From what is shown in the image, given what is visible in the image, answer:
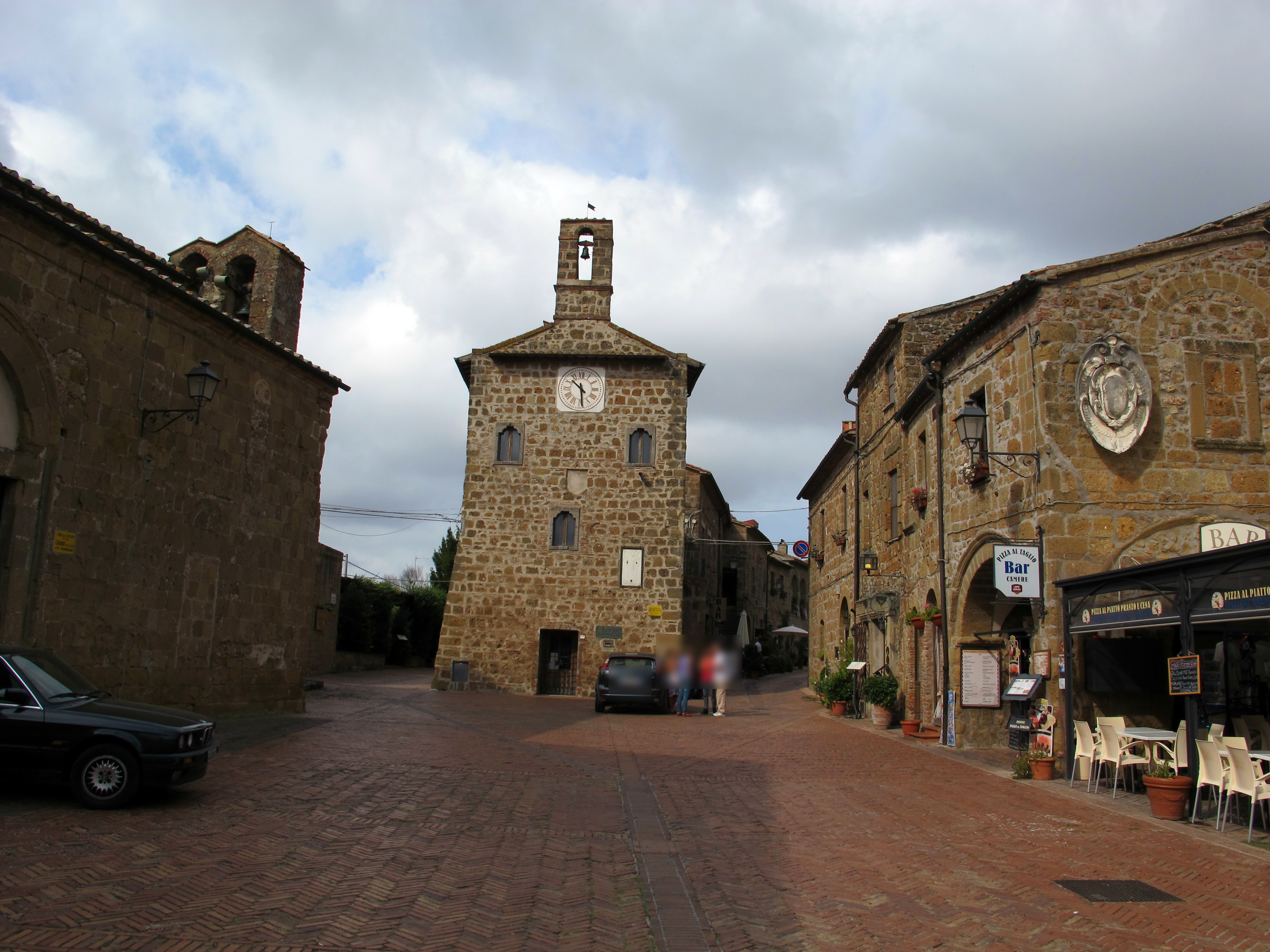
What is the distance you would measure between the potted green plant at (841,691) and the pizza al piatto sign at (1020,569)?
10.4 metres

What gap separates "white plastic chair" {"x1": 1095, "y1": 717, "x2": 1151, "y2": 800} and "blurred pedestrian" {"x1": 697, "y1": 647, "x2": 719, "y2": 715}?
38.7 feet

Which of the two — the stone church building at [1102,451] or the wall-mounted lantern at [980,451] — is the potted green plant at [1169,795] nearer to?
the stone church building at [1102,451]

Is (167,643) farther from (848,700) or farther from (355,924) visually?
(848,700)

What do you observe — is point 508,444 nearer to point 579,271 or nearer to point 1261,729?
point 579,271

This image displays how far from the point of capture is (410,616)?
42.7 metres

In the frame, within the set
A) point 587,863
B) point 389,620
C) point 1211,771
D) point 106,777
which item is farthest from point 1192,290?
point 389,620

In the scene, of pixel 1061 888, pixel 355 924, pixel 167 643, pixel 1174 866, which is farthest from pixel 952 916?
pixel 167 643

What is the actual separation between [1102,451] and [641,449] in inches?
600

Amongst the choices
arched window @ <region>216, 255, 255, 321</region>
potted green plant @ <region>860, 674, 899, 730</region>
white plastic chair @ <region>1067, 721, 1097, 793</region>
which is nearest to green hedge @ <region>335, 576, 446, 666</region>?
arched window @ <region>216, 255, 255, 321</region>

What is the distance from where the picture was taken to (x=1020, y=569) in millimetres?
12523

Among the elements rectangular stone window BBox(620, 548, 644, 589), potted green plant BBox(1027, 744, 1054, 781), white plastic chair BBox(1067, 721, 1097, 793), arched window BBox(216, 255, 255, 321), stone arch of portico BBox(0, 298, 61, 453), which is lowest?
potted green plant BBox(1027, 744, 1054, 781)

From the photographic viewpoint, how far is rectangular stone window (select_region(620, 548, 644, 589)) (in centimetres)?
2598

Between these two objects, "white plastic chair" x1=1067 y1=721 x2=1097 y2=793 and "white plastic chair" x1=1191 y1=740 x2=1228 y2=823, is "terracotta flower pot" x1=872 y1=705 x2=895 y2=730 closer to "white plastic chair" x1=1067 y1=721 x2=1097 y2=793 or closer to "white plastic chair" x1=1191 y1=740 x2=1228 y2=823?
"white plastic chair" x1=1067 y1=721 x2=1097 y2=793

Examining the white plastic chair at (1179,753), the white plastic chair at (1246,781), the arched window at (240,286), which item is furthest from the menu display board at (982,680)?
the arched window at (240,286)
